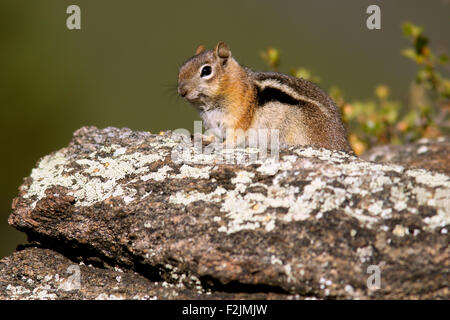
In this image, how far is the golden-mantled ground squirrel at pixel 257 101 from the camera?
520cm

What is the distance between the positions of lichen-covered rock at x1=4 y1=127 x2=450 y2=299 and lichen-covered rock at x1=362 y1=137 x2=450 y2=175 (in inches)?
74.2

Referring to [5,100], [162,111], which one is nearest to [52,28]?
[5,100]

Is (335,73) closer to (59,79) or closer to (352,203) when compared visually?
(59,79)

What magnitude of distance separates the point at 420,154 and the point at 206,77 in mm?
2373

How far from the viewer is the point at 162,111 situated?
12.8 m

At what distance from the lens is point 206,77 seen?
18.3 feet

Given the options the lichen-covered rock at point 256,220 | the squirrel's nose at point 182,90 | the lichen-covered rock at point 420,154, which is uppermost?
the squirrel's nose at point 182,90

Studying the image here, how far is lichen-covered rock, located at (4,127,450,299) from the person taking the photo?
3100 mm

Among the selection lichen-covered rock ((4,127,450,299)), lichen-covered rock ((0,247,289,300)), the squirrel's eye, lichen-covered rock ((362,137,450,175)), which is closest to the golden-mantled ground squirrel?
Answer: the squirrel's eye

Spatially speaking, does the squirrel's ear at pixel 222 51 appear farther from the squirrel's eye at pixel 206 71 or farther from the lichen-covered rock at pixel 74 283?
the lichen-covered rock at pixel 74 283

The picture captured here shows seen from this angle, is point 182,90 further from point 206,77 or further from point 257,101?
point 257,101

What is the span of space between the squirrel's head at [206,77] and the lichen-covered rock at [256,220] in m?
1.39

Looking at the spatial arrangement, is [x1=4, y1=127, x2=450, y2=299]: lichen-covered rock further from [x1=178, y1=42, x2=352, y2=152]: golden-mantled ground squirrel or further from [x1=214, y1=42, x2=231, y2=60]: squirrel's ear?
[x1=214, y1=42, x2=231, y2=60]: squirrel's ear

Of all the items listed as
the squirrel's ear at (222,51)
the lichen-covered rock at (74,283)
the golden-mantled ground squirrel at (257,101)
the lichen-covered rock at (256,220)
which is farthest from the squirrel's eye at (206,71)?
the lichen-covered rock at (74,283)
